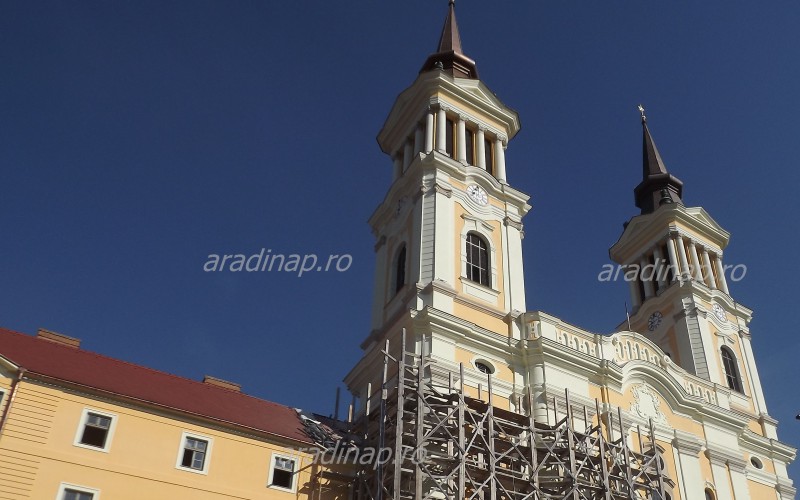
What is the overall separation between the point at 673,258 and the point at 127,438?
25983mm

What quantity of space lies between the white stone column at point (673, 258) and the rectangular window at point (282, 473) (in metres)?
21.5

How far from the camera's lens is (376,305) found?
28.9m

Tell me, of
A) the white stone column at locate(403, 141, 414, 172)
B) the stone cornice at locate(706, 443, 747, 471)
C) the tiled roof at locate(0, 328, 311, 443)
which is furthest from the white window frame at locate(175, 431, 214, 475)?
the stone cornice at locate(706, 443, 747, 471)

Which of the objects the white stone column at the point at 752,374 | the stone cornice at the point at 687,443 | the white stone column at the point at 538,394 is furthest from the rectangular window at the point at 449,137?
the white stone column at the point at 752,374

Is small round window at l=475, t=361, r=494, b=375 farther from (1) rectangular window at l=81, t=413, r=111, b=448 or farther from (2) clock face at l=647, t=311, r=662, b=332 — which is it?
(2) clock face at l=647, t=311, r=662, b=332

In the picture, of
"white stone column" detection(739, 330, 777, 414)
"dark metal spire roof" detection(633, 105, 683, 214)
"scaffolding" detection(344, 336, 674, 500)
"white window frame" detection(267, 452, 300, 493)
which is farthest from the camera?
"dark metal spire roof" detection(633, 105, 683, 214)

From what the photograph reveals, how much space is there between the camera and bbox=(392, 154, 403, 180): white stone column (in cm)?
3259

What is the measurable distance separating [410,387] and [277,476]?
4208mm

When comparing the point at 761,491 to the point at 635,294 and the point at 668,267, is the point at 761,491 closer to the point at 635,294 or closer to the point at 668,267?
the point at 668,267

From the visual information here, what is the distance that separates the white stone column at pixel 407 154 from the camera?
106ft

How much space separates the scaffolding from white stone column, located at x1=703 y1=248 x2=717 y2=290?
1453 cm

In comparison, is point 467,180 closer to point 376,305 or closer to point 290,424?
point 376,305

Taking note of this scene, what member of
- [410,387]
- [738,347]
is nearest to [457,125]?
[410,387]

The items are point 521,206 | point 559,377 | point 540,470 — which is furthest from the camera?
point 521,206
